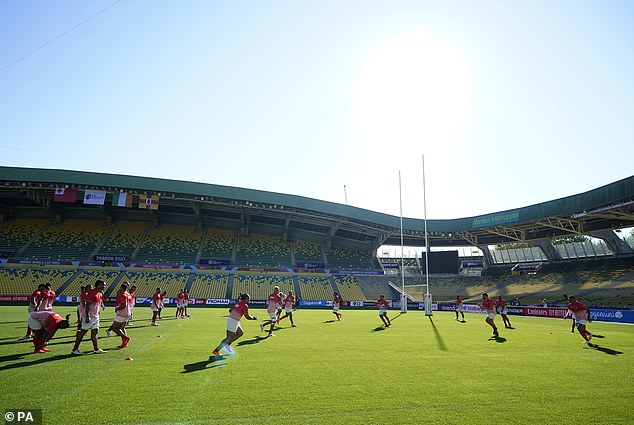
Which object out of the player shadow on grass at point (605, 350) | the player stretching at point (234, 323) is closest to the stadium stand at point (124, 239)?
the player stretching at point (234, 323)

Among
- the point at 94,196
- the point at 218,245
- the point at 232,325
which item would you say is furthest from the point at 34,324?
the point at 218,245

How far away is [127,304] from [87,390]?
17.5 feet

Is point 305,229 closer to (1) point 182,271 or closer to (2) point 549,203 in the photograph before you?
(1) point 182,271

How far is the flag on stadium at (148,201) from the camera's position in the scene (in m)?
45.5

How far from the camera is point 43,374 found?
7.60 meters

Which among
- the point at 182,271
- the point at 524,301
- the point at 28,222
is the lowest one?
the point at 524,301

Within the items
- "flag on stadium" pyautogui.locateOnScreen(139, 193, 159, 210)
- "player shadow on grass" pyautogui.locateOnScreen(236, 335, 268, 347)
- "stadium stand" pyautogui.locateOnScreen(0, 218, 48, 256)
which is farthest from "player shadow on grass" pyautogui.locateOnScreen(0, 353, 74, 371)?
"stadium stand" pyautogui.locateOnScreen(0, 218, 48, 256)

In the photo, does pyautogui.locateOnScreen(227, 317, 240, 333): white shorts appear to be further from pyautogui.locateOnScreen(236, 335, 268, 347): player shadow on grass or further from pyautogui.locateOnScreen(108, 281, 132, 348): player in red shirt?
pyautogui.locateOnScreen(108, 281, 132, 348): player in red shirt

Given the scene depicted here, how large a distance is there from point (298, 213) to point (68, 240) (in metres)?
31.9

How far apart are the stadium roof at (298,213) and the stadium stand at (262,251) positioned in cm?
160

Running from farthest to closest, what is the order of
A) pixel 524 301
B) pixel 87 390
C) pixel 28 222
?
1. pixel 28 222
2. pixel 524 301
3. pixel 87 390

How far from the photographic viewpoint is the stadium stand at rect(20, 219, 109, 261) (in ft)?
160

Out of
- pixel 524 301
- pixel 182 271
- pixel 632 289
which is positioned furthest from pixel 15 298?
pixel 632 289

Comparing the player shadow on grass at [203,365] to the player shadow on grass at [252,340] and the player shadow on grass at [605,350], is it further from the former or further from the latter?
the player shadow on grass at [605,350]
